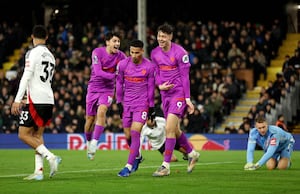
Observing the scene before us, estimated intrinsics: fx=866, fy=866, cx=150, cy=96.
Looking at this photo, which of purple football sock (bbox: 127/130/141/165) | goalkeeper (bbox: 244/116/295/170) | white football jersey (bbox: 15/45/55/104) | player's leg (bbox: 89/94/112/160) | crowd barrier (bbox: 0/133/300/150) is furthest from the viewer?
crowd barrier (bbox: 0/133/300/150)

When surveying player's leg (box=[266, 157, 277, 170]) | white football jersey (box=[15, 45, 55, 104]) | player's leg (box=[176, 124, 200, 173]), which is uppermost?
white football jersey (box=[15, 45, 55, 104])

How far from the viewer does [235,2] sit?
4112 centimetres

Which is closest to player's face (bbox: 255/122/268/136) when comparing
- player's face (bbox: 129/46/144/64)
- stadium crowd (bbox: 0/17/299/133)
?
player's face (bbox: 129/46/144/64)

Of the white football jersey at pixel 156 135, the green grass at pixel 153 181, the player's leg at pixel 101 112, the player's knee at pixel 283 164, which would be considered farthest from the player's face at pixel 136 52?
the white football jersey at pixel 156 135

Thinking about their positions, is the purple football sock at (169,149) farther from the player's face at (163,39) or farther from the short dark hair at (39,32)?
the short dark hair at (39,32)

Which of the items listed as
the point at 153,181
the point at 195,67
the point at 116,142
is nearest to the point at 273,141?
the point at 153,181

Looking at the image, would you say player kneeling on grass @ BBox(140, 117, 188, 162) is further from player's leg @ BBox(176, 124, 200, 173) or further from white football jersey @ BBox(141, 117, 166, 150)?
player's leg @ BBox(176, 124, 200, 173)

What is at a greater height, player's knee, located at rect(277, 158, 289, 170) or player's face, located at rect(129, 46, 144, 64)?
player's face, located at rect(129, 46, 144, 64)

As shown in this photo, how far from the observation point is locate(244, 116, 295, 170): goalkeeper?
1605 centimetres

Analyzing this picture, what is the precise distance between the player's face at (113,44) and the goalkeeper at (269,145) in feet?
10.9

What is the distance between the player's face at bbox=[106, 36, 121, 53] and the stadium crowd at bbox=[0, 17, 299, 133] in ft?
42.0

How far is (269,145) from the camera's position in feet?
53.0

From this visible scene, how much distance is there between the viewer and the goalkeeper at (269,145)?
52.6ft

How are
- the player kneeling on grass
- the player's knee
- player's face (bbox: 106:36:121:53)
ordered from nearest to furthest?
the player's knee, player's face (bbox: 106:36:121:53), the player kneeling on grass
